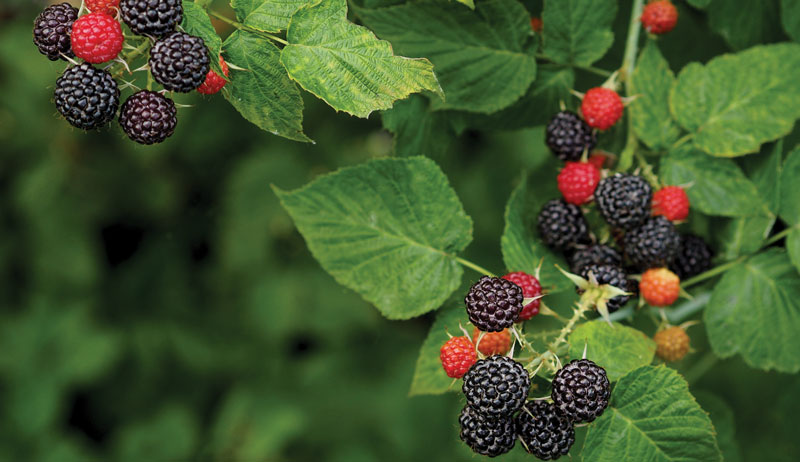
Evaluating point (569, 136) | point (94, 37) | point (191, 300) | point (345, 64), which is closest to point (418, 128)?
point (569, 136)

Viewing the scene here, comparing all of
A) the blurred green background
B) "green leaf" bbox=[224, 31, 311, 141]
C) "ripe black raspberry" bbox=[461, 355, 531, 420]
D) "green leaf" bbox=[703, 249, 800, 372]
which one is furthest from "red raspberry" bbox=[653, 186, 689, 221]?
the blurred green background

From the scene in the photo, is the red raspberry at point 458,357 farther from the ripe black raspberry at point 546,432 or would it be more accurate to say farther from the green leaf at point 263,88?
the green leaf at point 263,88

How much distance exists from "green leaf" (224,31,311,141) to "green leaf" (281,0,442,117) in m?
0.03

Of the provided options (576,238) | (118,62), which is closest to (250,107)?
(118,62)

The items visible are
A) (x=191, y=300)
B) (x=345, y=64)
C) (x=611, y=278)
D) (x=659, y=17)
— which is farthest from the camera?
(x=191, y=300)

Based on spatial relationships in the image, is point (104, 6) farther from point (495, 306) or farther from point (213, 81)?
point (495, 306)

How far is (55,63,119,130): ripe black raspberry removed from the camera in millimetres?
951

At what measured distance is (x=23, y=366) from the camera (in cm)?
303

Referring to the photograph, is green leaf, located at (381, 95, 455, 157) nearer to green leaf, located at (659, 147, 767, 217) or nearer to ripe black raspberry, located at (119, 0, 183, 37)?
green leaf, located at (659, 147, 767, 217)

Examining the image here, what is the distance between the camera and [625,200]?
122 cm

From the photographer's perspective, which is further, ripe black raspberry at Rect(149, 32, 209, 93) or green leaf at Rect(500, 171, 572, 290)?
green leaf at Rect(500, 171, 572, 290)

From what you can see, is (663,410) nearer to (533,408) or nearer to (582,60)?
(533,408)

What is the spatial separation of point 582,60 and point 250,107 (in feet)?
2.25

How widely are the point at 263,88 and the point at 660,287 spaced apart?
719mm
